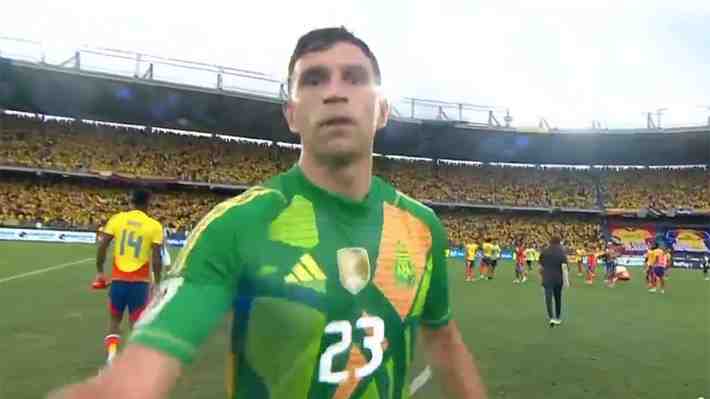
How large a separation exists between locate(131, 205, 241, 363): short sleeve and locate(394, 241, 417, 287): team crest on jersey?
0.54m

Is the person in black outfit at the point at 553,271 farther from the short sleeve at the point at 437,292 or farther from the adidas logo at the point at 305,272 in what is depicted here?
the adidas logo at the point at 305,272

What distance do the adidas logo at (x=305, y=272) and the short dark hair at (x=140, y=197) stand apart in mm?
6688

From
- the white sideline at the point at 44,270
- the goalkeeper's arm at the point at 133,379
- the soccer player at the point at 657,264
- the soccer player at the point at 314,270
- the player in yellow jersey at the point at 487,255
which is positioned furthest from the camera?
the player in yellow jersey at the point at 487,255

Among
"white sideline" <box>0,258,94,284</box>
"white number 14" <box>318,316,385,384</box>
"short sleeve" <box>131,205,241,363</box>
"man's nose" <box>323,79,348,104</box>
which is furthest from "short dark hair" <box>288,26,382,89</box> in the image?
"white sideline" <box>0,258,94,284</box>

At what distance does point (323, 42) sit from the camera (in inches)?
70.1

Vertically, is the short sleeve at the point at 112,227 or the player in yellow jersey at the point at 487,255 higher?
the short sleeve at the point at 112,227

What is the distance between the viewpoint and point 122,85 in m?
36.4

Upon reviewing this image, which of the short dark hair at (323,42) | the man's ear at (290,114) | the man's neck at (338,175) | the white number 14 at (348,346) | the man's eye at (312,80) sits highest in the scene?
the short dark hair at (323,42)

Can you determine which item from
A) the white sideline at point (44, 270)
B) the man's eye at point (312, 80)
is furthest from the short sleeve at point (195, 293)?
the white sideline at point (44, 270)

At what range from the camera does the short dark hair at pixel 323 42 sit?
1.78 meters

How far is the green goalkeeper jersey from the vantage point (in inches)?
57.9

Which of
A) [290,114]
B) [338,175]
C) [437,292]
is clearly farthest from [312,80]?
[437,292]

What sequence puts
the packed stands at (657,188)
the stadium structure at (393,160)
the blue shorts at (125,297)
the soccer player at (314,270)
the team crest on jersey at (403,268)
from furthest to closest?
the packed stands at (657,188) < the stadium structure at (393,160) < the blue shorts at (125,297) < the team crest on jersey at (403,268) < the soccer player at (314,270)

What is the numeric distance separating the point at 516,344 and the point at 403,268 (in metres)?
8.91
